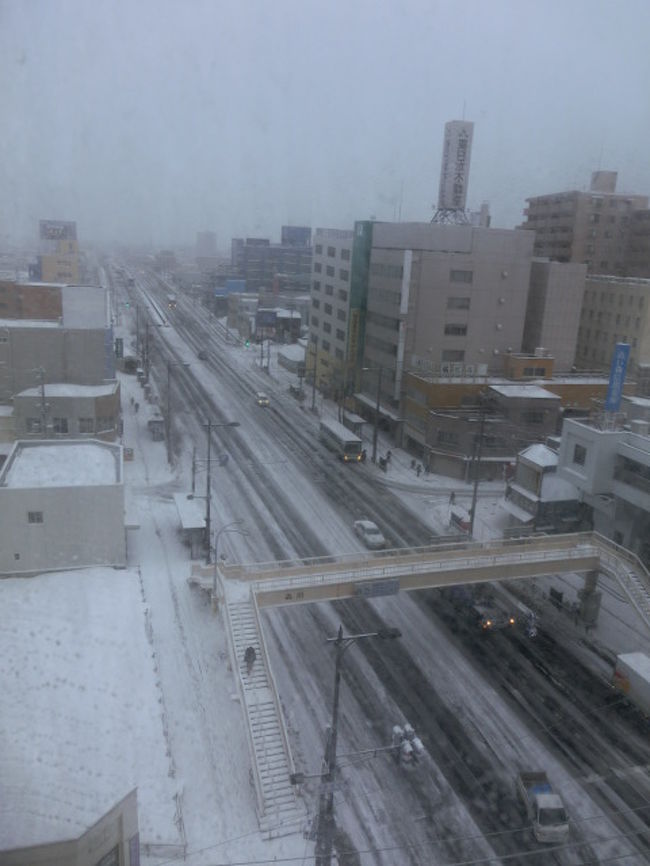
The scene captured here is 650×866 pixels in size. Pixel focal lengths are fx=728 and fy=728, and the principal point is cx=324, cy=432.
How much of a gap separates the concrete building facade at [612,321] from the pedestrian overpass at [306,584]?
55.6ft

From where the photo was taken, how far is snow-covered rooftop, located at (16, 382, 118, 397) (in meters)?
19.7

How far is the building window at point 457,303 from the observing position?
24.6 m

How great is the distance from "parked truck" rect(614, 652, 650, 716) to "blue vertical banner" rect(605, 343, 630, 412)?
634 cm

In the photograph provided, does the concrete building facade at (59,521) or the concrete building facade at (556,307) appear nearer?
the concrete building facade at (59,521)

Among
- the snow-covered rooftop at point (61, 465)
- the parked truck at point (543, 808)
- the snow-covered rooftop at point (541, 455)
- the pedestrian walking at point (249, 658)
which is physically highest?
the snow-covered rooftop at point (61, 465)

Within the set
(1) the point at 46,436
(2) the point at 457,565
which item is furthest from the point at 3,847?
(1) the point at 46,436

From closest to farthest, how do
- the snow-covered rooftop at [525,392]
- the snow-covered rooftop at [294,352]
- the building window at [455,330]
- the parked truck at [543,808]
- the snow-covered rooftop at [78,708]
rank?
1. the snow-covered rooftop at [78,708]
2. the parked truck at [543,808]
3. the snow-covered rooftop at [525,392]
4. the building window at [455,330]
5. the snow-covered rooftop at [294,352]

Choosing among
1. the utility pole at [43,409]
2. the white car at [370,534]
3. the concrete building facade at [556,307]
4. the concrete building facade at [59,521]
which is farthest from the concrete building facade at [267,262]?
the concrete building facade at [59,521]

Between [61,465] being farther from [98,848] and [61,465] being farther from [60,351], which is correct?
[98,848]

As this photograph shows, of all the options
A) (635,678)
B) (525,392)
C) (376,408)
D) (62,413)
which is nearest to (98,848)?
(635,678)

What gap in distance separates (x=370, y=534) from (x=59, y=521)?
6.91 meters

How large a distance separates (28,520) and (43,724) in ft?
18.1

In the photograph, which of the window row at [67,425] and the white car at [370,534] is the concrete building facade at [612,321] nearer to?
the white car at [370,534]

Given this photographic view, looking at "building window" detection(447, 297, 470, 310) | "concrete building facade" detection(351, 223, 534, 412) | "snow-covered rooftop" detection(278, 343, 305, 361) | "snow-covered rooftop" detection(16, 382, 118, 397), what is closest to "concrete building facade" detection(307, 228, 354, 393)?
"snow-covered rooftop" detection(278, 343, 305, 361)
